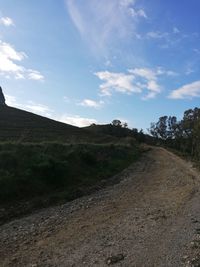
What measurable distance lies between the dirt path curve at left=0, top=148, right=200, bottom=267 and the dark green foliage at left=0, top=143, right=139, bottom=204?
202cm

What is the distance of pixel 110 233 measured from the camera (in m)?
14.9

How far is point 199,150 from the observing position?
5191 centimetres

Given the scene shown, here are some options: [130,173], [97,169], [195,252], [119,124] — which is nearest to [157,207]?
[195,252]

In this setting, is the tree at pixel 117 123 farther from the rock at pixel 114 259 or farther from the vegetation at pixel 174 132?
the rock at pixel 114 259

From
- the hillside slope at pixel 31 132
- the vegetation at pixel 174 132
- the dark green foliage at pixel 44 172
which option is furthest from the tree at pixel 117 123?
the dark green foliage at pixel 44 172

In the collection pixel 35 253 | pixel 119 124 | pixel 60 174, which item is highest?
Answer: pixel 119 124

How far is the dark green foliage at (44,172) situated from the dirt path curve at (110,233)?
6.62 feet

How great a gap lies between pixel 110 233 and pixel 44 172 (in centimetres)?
977

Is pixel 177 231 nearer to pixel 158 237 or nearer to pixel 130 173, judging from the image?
pixel 158 237

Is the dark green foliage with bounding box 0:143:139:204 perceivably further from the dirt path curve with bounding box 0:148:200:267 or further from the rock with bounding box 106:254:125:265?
the rock with bounding box 106:254:125:265

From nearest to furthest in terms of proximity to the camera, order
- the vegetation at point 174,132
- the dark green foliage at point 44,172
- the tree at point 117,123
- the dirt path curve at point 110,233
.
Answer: the dirt path curve at point 110,233 → the dark green foliage at point 44,172 → the vegetation at point 174,132 → the tree at point 117,123

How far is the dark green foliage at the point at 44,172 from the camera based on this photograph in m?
20.8

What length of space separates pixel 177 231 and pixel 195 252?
2.76m

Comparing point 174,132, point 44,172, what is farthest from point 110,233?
point 174,132
